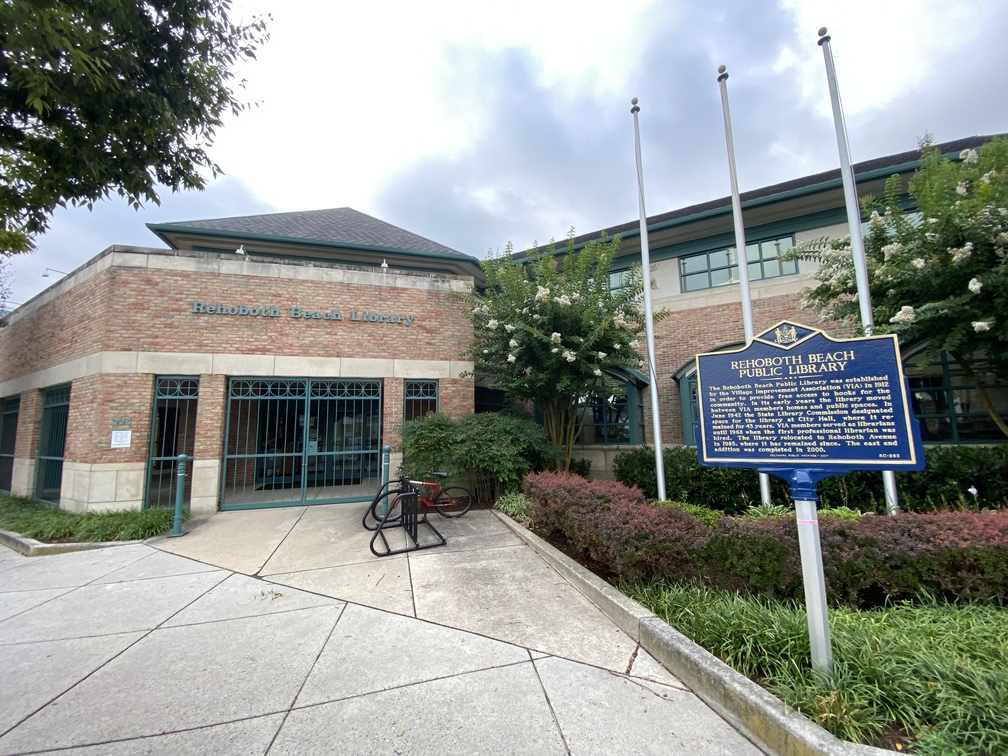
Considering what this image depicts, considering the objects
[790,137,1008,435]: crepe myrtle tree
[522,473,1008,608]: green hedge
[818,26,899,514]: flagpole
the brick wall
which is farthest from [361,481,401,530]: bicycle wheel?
[790,137,1008,435]: crepe myrtle tree

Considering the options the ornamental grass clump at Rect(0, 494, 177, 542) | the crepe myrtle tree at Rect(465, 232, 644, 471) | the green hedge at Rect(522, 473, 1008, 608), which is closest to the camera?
the green hedge at Rect(522, 473, 1008, 608)

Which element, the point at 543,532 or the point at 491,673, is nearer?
the point at 491,673

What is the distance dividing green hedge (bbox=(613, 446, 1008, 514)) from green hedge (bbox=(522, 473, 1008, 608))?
2.72 m

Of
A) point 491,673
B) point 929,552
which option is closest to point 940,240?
point 929,552

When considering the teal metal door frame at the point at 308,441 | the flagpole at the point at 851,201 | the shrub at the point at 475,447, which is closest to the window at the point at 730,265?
the flagpole at the point at 851,201

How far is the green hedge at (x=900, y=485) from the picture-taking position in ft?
22.5

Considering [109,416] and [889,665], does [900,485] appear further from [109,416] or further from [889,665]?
[109,416]

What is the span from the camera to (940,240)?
6594 mm

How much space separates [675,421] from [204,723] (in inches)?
430

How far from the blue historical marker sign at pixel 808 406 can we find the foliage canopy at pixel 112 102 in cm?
660

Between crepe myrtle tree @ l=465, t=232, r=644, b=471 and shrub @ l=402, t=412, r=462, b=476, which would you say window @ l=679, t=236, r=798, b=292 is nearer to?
crepe myrtle tree @ l=465, t=232, r=644, b=471

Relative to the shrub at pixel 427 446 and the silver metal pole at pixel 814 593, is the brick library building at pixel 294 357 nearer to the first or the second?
the shrub at pixel 427 446

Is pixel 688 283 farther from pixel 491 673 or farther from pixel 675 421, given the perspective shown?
pixel 491 673

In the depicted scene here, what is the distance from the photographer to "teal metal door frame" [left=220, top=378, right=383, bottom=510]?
9250mm
